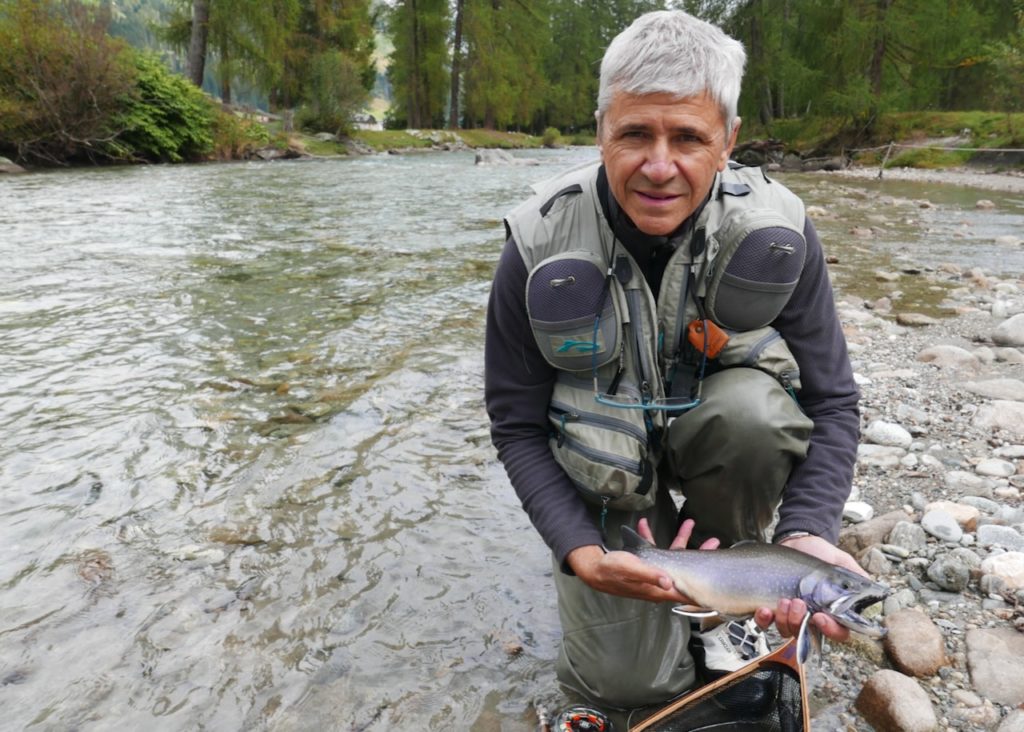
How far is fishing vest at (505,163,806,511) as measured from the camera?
93.8 inches

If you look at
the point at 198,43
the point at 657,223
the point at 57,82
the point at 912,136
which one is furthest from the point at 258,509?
the point at 198,43

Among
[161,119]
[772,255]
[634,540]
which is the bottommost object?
[634,540]

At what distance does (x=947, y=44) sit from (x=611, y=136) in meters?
37.0

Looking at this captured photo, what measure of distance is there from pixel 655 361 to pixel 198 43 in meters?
39.9

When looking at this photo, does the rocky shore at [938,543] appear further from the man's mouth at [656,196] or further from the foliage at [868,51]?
the foliage at [868,51]

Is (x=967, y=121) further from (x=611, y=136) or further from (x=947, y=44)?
(x=611, y=136)

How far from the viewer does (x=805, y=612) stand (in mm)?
2016

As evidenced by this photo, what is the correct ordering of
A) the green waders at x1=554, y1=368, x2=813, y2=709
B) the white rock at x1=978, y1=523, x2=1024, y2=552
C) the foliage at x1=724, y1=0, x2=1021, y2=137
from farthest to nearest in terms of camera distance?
the foliage at x1=724, y1=0, x2=1021, y2=137 → the white rock at x1=978, y1=523, x2=1024, y2=552 → the green waders at x1=554, y1=368, x2=813, y2=709

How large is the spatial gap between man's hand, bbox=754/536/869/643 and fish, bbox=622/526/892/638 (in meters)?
0.02

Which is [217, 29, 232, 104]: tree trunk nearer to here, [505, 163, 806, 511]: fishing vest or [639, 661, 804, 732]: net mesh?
[505, 163, 806, 511]: fishing vest

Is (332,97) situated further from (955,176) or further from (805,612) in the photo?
(805,612)

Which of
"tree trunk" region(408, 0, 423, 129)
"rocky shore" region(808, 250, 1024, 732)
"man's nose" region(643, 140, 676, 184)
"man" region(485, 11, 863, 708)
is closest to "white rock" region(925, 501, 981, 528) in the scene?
"rocky shore" region(808, 250, 1024, 732)

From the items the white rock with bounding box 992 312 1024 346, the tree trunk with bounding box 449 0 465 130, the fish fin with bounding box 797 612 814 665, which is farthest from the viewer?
the tree trunk with bounding box 449 0 465 130

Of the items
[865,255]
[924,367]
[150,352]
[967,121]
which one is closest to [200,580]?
[150,352]
